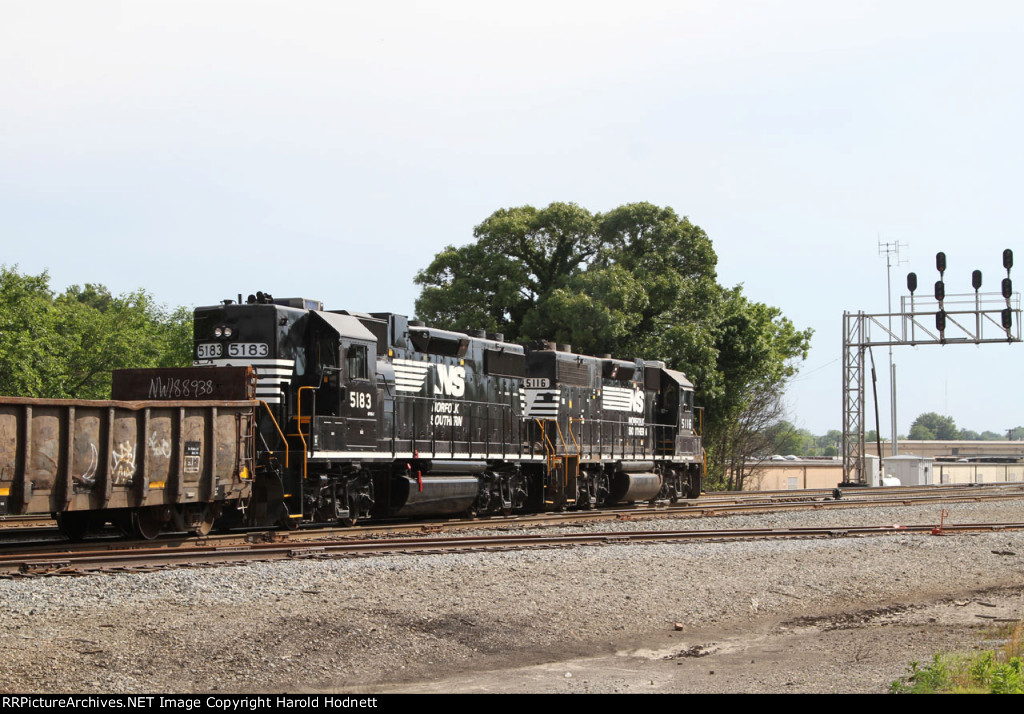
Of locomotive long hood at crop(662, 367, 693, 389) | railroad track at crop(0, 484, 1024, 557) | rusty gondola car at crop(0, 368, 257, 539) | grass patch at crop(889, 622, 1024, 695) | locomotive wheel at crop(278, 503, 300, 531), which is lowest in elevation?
grass patch at crop(889, 622, 1024, 695)

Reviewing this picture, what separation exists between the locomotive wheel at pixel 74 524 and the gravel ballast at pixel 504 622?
3.39 m

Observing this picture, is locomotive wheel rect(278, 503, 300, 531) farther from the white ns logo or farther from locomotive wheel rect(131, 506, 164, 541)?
the white ns logo

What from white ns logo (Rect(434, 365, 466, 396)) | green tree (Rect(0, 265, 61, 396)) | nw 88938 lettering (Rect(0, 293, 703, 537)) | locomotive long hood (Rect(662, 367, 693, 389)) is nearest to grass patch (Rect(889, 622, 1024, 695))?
nw 88938 lettering (Rect(0, 293, 703, 537))

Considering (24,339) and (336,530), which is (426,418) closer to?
(336,530)

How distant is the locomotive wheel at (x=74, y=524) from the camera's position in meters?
14.1

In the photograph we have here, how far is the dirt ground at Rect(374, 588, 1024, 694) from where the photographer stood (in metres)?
8.01

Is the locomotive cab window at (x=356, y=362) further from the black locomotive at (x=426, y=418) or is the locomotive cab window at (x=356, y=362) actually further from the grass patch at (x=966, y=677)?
the grass patch at (x=966, y=677)

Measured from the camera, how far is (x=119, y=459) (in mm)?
13188

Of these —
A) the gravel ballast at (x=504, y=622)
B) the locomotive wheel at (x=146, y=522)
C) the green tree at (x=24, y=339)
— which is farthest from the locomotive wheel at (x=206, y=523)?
the green tree at (x=24, y=339)

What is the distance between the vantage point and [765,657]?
31.3 ft

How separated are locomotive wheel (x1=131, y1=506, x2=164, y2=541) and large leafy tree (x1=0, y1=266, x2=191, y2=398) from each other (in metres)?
20.4
